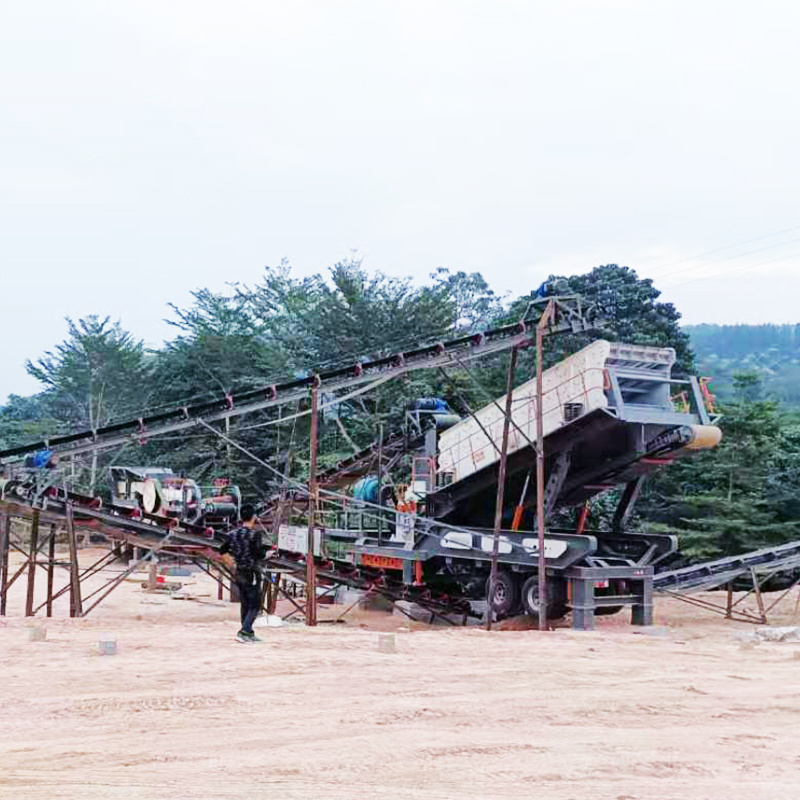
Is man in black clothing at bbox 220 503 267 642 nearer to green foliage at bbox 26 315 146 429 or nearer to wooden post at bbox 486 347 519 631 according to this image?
wooden post at bbox 486 347 519 631

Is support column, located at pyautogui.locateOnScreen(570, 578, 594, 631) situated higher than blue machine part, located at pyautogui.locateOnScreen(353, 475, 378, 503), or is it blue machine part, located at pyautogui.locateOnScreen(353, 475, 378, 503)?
blue machine part, located at pyautogui.locateOnScreen(353, 475, 378, 503)

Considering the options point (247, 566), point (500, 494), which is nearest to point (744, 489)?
point (500, 494)

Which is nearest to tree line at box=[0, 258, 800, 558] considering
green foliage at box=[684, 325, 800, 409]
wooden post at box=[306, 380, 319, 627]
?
wooden post at box=[306, 380, 319, 627]

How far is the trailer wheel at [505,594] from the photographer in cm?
1856

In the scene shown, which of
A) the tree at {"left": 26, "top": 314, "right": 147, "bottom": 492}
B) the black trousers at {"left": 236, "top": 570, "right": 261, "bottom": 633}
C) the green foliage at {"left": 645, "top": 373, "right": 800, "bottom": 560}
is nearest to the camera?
the black trousers at {"left": 236, "top": 570, "right": 261, "bottom": 633}

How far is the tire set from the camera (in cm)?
1783

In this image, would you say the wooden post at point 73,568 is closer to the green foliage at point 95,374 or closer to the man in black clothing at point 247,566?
the man in black clothing at point 247,566

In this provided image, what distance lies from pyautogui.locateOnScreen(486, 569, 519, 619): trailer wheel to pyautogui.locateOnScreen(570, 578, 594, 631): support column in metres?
1.59

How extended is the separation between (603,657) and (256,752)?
639 cm

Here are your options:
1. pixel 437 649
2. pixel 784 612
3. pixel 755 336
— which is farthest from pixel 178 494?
pixel 755 336

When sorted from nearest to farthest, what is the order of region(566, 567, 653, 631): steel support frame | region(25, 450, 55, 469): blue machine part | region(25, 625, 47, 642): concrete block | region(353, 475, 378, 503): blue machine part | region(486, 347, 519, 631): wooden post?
region(25, 625, 47, 642): concrete block
region(566, 567, 653, 631): steel support frame
region(486, 347, 519, 631): wooden post
region(25, 450, 55, 469): blue machine part
region(353, 475, 378, 503): blue machine part

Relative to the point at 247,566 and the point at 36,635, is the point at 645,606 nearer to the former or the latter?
the point at 247,566

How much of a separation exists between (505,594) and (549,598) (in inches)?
45.5

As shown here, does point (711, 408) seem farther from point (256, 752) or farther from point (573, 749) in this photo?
point (256, 752)
